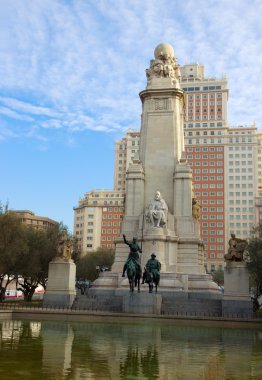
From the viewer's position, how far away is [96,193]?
136m

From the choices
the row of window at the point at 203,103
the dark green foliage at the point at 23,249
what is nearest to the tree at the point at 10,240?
the dark green foliage at the point at 23,249

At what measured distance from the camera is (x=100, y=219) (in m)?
133

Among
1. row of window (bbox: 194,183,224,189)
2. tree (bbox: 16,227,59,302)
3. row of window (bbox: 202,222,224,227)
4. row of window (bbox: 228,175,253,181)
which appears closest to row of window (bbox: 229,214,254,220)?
row of window (bbox: 202,222,224,227)

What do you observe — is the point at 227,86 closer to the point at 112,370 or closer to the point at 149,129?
the point at 149,129

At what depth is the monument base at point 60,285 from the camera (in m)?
31.5

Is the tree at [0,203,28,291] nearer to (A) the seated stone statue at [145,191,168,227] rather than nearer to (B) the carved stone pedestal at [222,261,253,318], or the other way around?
(A) the seated stone statue at [145,191,168,227]

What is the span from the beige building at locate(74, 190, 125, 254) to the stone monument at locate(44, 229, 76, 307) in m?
97.7

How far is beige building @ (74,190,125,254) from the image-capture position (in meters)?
132

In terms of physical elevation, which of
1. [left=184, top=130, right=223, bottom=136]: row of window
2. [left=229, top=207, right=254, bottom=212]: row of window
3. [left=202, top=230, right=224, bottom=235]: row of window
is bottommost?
[left=202, top=230, right=224, bottom=235]: row of window

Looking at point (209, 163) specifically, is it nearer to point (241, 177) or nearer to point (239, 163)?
point (239, 163)

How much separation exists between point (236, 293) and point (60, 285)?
11629 mm

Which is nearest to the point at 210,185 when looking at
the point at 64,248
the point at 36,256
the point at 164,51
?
the point at 36,256

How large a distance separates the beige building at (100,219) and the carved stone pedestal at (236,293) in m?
101

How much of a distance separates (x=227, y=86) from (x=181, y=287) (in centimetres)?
10492
